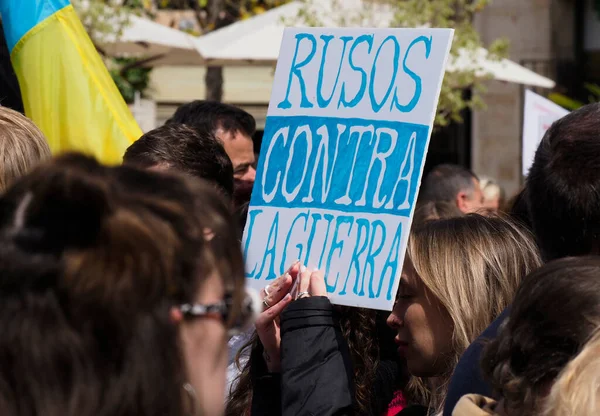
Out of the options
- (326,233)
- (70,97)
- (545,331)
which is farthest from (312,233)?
(70,97)

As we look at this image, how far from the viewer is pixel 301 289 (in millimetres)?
2438

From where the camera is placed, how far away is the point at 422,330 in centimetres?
261

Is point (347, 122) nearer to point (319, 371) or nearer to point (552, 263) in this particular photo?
point (319, 371)

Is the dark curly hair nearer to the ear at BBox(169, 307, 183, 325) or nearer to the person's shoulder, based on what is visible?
the person's shoulder

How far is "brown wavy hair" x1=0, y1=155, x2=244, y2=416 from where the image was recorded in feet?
3.67

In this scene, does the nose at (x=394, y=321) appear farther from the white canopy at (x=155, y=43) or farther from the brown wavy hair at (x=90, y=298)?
the white canopy at (x=155, y=43)

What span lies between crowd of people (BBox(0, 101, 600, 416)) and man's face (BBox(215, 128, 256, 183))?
897 millimetres

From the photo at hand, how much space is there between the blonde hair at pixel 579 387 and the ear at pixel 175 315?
0.72 m

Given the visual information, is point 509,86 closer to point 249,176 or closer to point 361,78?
point 249,176

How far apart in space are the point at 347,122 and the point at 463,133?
38.9ft

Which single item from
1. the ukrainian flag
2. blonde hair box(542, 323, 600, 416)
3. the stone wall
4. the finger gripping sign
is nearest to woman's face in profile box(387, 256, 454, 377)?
the finger gripping sign

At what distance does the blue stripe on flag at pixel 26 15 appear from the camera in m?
3.73

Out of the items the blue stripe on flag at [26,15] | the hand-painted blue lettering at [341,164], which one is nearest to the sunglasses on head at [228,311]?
the hand-painted blue lettering at [341,164]

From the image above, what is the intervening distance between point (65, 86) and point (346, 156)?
152 centimetres
